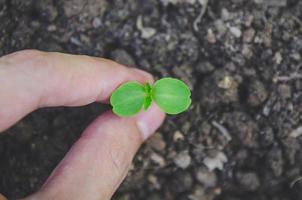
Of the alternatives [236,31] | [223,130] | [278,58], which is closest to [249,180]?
[223,130]

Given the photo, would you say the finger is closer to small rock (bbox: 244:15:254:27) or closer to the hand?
the hand

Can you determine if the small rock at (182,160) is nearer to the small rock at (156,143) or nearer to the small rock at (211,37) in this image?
the small rock at (156,143)

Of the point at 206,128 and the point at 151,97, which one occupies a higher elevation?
the point at 151,97

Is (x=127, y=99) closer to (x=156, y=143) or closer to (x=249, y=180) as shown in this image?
(x=156, y=143)

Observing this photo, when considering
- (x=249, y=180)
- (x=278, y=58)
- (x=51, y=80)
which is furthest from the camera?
(x=278, y=58)

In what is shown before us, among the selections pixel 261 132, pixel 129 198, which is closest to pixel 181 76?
pixel 261 132

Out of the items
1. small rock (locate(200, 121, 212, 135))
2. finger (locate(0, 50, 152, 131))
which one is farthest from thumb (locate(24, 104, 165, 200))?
small rock (locate(200, 121, 212, 135))
